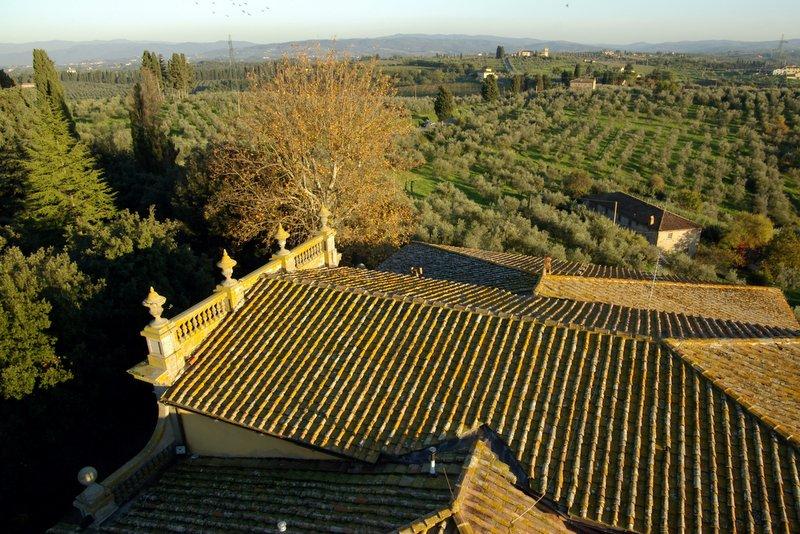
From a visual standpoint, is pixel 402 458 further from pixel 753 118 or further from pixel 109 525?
pixel 753 118

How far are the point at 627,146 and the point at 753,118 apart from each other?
19.2m

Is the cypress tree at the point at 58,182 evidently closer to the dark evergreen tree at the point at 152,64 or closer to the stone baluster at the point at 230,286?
the stone baluster at the point at 230,286

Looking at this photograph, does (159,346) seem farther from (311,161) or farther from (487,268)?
(311,161)

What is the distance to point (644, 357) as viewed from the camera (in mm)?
7844

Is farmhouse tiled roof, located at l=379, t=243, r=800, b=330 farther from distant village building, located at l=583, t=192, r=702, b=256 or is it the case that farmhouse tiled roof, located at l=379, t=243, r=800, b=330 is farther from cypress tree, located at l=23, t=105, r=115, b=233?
distant village building, located at l=583, t=192, r=702, b=256

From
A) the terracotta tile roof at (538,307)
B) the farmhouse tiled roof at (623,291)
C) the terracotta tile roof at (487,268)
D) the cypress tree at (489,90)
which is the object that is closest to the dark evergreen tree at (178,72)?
the cypress tree at (489,90)

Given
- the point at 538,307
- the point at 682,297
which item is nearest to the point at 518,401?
the point at 538,307

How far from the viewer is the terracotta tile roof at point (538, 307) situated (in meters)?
9.40

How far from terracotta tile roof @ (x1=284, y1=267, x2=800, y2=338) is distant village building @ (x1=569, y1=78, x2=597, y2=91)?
2725 inches

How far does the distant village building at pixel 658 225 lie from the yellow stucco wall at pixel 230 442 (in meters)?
33.2

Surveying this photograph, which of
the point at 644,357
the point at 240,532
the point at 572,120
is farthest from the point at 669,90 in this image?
the point at 240,532

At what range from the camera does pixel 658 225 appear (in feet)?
119

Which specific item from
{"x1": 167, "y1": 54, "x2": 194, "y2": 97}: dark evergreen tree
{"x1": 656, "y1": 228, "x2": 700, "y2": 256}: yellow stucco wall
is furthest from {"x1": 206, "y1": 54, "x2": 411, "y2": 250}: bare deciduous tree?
{"x1": 167, "y1": 54, "x2": 194, "y2": 97}: dark evergreen tree

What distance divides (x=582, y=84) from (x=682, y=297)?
6932cm
